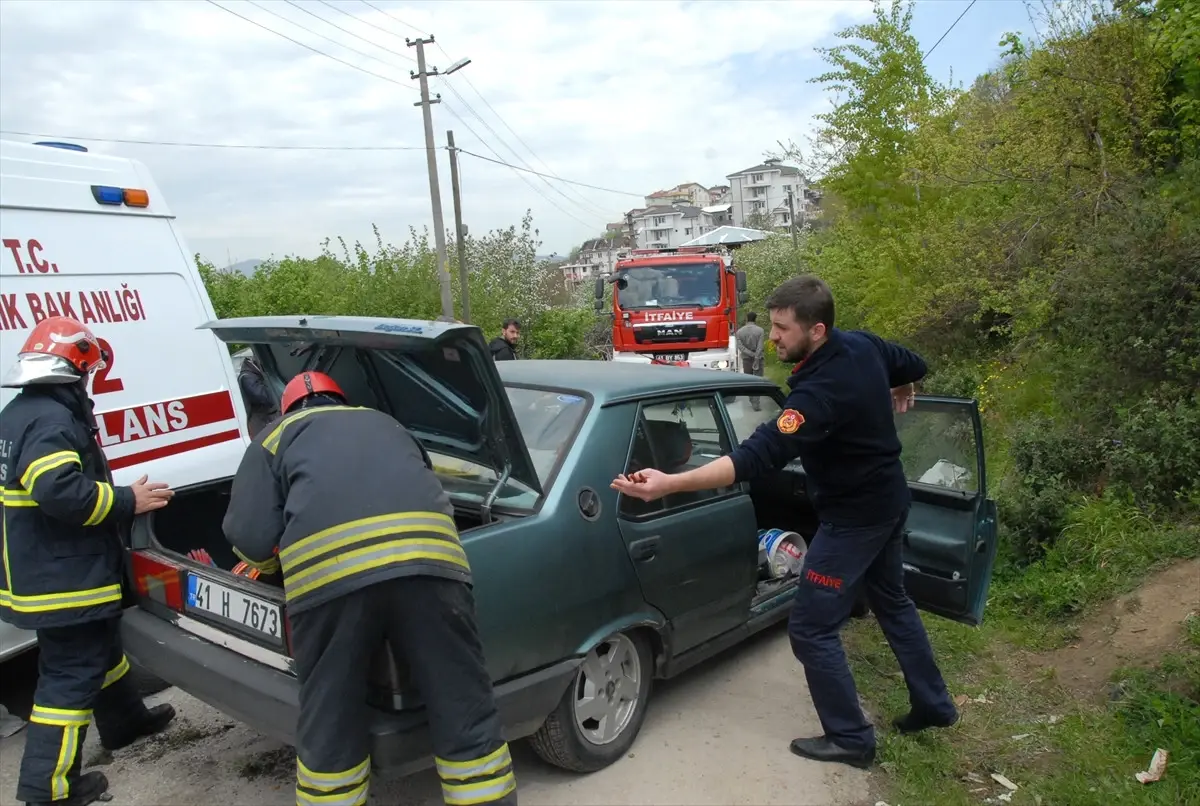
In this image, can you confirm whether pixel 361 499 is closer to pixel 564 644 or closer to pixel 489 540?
pixel 489 540

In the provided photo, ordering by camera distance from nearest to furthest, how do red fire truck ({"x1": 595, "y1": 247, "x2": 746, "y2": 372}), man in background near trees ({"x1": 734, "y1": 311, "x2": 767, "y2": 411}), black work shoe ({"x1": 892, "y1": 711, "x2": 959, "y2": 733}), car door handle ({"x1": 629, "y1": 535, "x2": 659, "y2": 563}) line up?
car door handle ({"x1": 629, "y1": 535, "x2": 659, "y2": 563}) → black work shoe ({"x1": 892, "y1": 711, "x2": 959, "y2": 733}) → man in background near trees ({"x1": 734, "y1": 311, "x2": 767, "y2": 411}) → red fire truck ({"x1": 595, "y1": 247, "x2": 746, "y2": 372})

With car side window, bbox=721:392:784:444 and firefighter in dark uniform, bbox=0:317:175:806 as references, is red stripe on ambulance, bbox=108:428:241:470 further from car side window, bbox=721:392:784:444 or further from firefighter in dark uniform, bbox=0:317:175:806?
car side window, bbox=721:392:784:444

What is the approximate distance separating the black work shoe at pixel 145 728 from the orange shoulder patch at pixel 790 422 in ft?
9.51

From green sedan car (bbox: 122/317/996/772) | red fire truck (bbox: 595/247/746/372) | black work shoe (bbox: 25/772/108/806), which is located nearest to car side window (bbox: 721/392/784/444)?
green sedan car (bbox: 122/317/996/772)

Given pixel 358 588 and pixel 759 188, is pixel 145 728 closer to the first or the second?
pixel 358 588

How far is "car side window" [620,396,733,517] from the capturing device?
11.7ft

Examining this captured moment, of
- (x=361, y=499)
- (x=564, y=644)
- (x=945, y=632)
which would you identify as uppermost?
(x=361, y=499)

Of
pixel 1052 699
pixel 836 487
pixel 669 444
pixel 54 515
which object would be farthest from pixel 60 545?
pixel 1052 699

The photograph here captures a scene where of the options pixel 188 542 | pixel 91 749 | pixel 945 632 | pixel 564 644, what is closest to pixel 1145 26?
pixel 945 632

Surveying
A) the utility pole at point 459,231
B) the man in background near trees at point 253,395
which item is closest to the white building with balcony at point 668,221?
the utility pole at point 459,231

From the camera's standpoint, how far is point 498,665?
2.82m

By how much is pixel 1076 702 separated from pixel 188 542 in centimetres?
404

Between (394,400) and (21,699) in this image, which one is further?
(21,699)

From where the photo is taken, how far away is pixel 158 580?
129 inches
